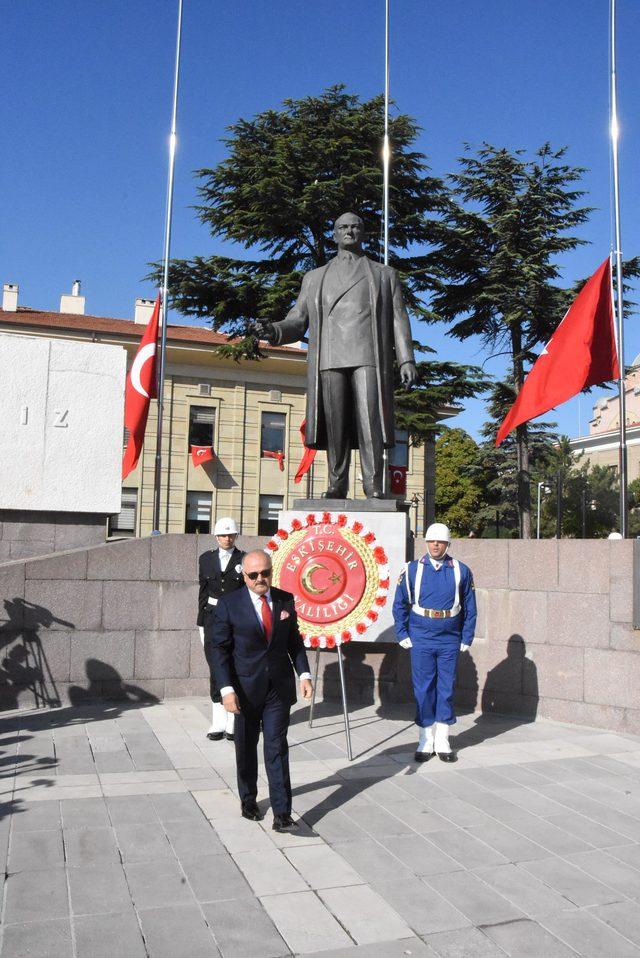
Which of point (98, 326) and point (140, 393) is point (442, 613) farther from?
point (98, 326)

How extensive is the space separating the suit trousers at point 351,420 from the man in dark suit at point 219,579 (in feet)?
5.75

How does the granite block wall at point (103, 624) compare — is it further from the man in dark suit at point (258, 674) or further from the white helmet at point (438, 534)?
the man in dark suit at point (258, 674)

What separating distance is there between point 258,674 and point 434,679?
94.4 inches

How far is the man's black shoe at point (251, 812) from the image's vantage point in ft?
16.8

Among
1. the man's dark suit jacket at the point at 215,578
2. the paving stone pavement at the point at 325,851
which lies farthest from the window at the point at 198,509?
the paving stone pavement at the point at 325,851

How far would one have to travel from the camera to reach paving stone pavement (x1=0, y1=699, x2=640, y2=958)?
11.9 feet

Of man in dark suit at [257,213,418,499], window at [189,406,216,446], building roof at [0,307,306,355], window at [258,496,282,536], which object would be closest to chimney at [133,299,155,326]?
building roof at [0,307,306,355]

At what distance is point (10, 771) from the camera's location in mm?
6105

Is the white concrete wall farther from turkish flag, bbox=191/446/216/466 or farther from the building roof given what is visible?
turkish flag, bbox=191/446/216/466

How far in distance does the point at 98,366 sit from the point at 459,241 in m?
17.3

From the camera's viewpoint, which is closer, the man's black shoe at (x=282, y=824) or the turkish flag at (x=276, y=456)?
the man's black shoe at (x=282, y=824)

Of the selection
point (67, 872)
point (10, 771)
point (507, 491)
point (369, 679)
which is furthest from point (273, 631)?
point (507, 491)

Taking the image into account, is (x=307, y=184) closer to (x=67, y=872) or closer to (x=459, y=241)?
(x=459, y=241)

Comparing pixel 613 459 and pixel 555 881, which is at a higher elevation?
pixel 613 459
